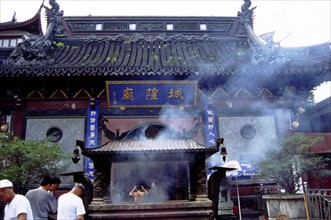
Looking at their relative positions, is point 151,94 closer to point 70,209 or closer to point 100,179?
point 100,179

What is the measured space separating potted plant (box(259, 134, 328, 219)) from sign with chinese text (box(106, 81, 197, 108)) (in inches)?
132

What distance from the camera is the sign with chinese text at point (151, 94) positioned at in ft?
33.9

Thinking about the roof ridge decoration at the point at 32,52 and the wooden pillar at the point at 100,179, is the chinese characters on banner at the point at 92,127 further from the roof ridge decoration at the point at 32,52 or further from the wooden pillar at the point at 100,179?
the wooden pillar at the point at 100,179

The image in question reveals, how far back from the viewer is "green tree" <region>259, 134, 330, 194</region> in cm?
824

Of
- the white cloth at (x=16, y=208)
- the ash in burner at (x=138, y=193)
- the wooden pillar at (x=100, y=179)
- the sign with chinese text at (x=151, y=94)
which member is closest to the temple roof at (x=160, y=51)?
the sign with chinese text at (x=151, y=94)

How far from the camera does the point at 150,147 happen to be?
6.74 meters

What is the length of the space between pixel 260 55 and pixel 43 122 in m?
7.70

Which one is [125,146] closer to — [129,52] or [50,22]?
[129,52]

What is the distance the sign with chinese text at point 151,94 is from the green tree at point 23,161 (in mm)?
2837

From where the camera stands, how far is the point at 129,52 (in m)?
12.2

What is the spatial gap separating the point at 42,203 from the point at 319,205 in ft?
18.3

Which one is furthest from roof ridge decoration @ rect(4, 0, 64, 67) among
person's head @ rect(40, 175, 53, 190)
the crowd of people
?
the crowd of people

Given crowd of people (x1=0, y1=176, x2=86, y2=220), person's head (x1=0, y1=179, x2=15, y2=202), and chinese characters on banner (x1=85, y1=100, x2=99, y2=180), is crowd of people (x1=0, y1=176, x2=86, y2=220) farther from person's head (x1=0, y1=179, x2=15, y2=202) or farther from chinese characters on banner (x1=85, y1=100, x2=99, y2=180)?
chinese characters on banner (x1=85, y1=100, x2=99, y2=180)

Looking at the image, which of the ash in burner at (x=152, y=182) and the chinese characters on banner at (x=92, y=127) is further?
the chinese characters on banner at (x=92, y=127)
